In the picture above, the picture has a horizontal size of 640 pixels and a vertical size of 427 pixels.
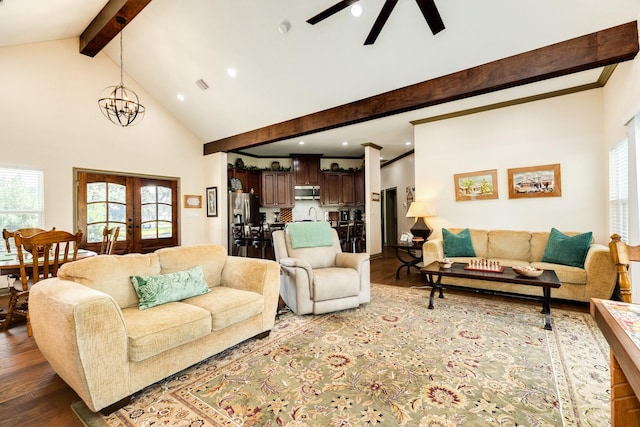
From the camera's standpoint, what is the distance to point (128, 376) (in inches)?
66.7

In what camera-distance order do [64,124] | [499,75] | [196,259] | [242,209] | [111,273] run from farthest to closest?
1. [242,209]
2. [64,124]
3. [499,75]
4. [196,259]
5. [111,273]

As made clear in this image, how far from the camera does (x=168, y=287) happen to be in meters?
2.28

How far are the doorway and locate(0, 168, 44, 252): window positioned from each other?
8.27 m

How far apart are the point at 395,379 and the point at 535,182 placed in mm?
Result: 3955

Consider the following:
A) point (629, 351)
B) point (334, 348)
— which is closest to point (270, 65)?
point (334, 348)

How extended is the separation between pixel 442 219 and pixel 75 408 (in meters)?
5.19

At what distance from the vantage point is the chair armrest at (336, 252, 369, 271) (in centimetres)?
337

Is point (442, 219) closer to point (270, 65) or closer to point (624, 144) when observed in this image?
point (624, 144)

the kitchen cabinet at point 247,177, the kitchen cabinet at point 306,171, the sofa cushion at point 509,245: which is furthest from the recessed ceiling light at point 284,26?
the kitchen cabinet at point 306,171

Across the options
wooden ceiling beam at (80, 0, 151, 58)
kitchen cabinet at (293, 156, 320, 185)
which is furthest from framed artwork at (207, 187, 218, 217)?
wooden ceiling beam at (80, 0, 151, 58)

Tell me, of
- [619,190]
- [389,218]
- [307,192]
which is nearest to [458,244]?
[619,190]

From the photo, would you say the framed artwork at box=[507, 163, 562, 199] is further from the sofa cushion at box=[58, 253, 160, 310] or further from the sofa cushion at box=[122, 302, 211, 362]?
the sofa cushion at box=[58, 253, 160, 310]

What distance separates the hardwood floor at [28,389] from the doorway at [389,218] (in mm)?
8378

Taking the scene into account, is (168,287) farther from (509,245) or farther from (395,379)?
(509,245)
